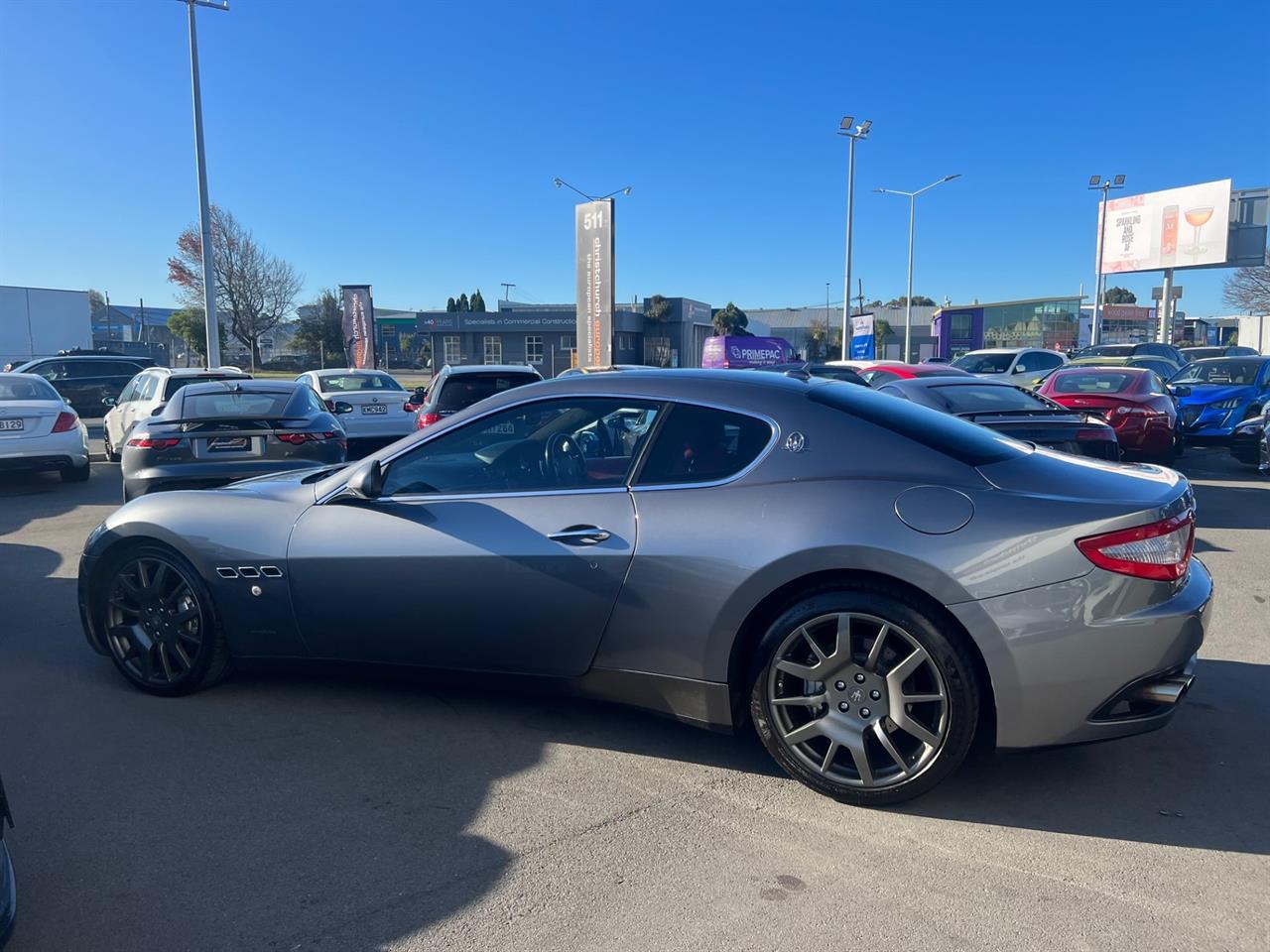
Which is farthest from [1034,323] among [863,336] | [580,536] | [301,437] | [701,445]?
[580,536]

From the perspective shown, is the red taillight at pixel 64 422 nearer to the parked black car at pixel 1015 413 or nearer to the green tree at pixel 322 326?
the parked black car at pixel 1015 413

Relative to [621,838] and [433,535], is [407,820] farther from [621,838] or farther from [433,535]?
[433,535]

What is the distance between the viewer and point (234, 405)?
8211 millimetres

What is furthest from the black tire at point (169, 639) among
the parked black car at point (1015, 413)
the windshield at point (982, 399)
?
the windshield at point (982, 399)

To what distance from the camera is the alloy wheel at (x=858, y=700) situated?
3148 mm

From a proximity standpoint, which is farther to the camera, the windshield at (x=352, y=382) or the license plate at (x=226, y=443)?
the windshield at (x=352, y=382)

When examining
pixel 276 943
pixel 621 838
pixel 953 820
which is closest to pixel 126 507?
pixel 276 943

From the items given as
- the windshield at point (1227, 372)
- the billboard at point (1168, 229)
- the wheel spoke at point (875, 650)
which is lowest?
the wheel spoke at point (875, 650)

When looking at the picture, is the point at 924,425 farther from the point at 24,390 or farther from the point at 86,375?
the point at 86,375

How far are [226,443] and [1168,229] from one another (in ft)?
163

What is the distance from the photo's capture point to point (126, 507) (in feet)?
14.8

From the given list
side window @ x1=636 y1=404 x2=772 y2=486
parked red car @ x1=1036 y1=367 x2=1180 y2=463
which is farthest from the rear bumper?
parked red car @ x1=1036 y1=367 x2=1180 y2=463

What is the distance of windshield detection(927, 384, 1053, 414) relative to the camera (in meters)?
8.60

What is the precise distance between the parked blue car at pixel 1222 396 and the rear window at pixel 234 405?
12147mm
